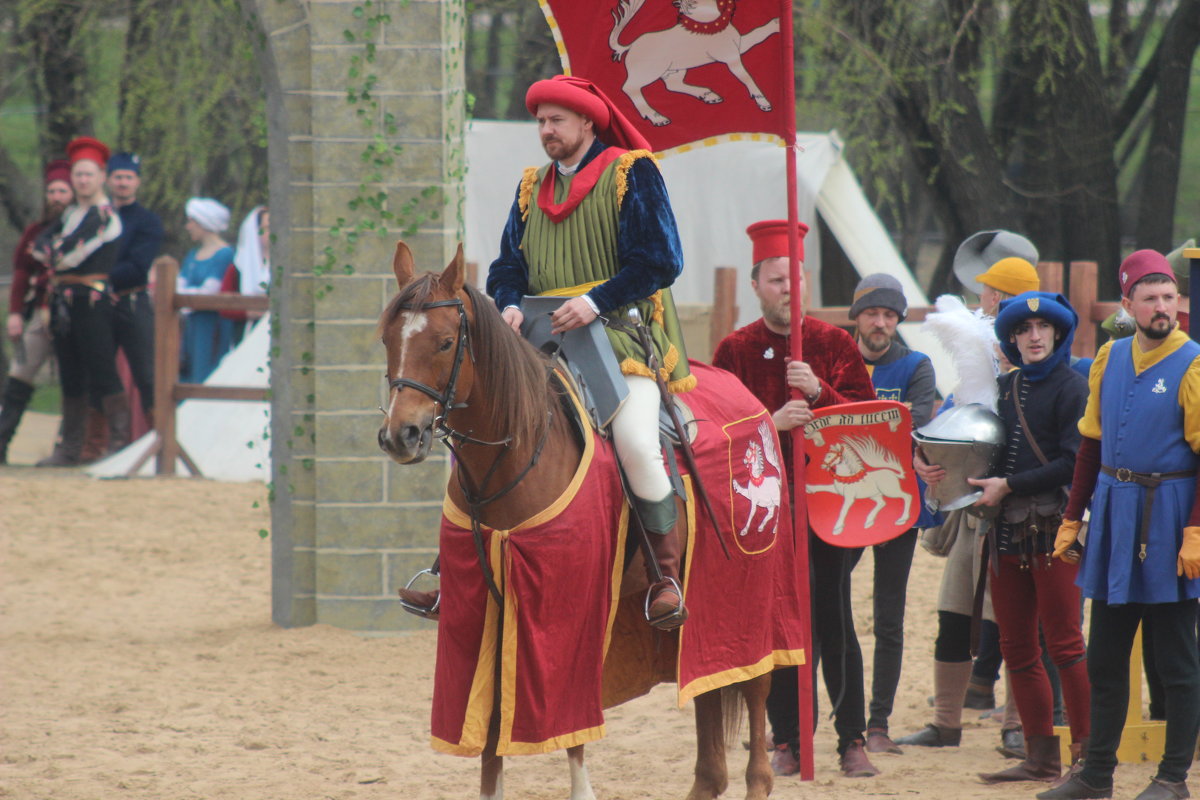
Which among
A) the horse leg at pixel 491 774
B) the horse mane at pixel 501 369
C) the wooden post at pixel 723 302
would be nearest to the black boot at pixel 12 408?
the wooden post at pixel 723 302

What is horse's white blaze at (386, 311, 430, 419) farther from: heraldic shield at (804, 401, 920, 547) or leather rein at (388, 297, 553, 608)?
heraldic shield at (804, 401, 920, 547)

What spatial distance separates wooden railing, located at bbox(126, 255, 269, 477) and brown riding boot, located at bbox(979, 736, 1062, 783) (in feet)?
25.4

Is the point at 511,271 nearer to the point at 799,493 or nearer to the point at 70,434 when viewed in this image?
the point at 799,493

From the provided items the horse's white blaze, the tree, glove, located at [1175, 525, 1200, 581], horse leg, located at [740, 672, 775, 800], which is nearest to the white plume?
glove, located at [1175, 525, 1200, 581]

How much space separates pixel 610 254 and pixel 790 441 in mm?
1310

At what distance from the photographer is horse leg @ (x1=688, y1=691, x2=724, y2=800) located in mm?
5211

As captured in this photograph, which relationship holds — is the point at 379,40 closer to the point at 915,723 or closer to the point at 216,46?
the point at 915,723

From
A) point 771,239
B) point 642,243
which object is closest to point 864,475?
point 771,239

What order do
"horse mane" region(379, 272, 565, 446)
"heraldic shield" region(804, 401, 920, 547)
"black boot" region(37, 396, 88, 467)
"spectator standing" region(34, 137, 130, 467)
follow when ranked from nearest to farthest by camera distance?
"horse mane" region(379, 272, 565, 446) < "heraldic shield" region(804, 401, 920, 547) < "spectator standing" region(34, 137, 130, 467) < "black boot" region(37, 396, 88, 467)

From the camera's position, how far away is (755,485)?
17.0 ft

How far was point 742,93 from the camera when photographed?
5.64 m

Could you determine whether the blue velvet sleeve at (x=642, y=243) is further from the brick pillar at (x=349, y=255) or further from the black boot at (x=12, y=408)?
the black boot at (x=12, y=408)

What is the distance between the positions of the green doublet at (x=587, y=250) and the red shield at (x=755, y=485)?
41 centimetres

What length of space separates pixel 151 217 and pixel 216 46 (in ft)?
9.32
